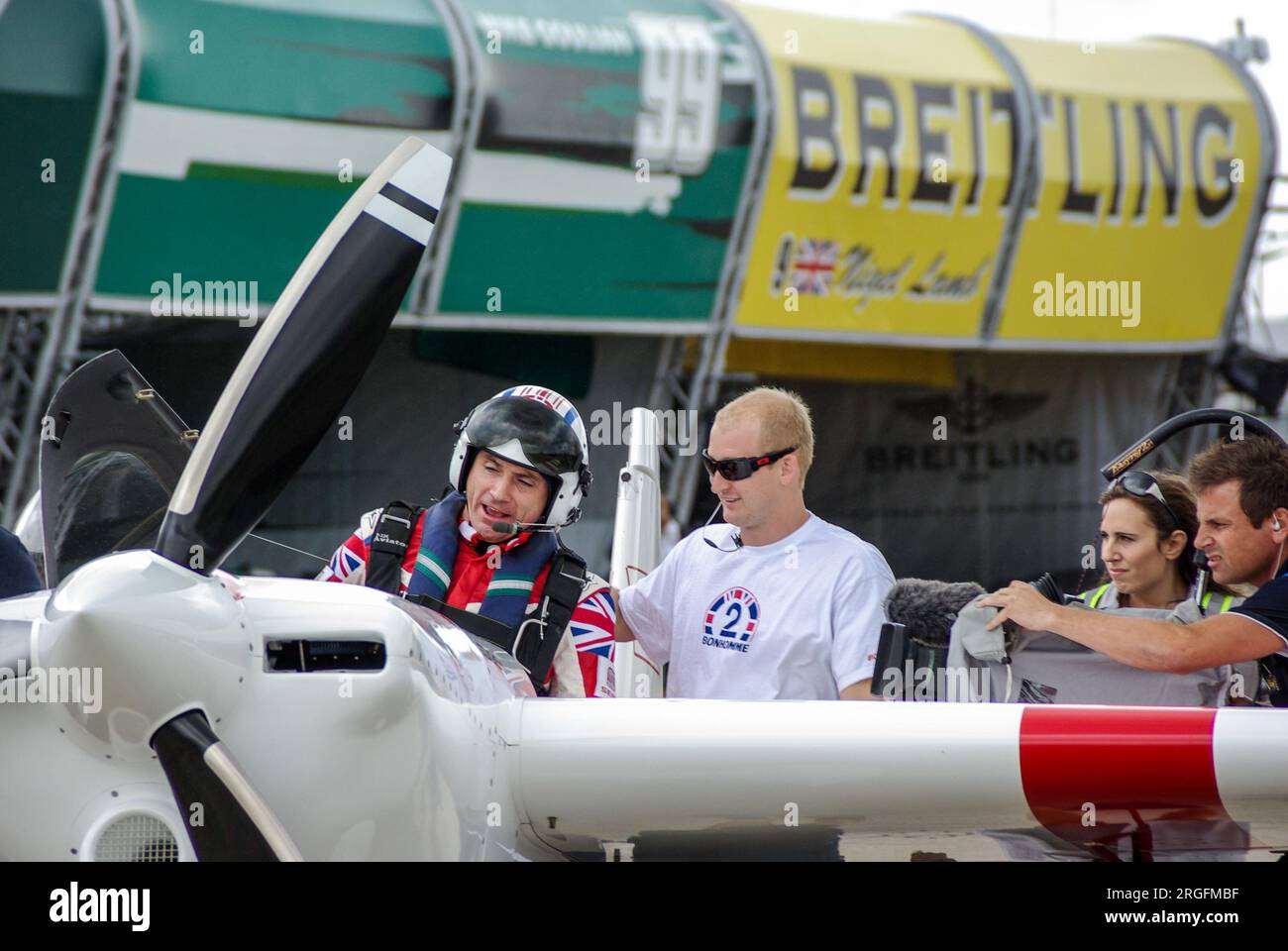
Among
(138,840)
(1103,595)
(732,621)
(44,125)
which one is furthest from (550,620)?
(44,125)

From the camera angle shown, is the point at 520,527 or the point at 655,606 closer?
the point at 520,527

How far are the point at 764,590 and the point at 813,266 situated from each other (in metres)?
12.4

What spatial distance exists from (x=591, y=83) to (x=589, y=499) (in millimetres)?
4357

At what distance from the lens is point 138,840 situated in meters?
2.88

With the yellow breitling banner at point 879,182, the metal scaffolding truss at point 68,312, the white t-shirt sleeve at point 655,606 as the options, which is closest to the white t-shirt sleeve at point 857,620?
the white t-shirt sleeve at point 655,606

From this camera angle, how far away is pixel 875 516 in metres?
17.9

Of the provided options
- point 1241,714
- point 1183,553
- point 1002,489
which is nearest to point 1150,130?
point 1002,489

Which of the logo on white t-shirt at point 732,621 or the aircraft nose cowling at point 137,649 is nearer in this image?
the aircraft nose cowling at point 137,649

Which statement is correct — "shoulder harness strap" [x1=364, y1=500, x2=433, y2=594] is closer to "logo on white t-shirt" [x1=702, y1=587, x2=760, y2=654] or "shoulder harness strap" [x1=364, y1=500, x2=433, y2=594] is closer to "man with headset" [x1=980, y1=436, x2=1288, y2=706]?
"logo on white t-shirt" [x1=702, y1=587, x2=760, y2=654]

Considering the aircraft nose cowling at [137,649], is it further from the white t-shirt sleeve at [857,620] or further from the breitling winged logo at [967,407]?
the breitling winged logo at [967,407]

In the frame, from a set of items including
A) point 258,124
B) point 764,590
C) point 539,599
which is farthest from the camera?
point 258,124

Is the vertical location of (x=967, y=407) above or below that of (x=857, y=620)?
above

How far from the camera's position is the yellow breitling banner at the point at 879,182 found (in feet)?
52.0

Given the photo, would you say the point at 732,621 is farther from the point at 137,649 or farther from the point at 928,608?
the point at 137,649
